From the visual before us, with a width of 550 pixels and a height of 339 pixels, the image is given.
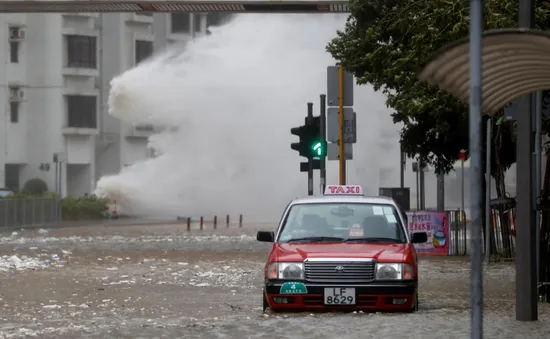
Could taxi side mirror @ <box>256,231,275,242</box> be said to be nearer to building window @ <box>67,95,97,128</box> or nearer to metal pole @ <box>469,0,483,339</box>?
metal pole @ <box>469,0,483,339</box>

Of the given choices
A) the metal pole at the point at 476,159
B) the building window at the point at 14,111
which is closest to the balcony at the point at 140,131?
the building window at the point at 14,111

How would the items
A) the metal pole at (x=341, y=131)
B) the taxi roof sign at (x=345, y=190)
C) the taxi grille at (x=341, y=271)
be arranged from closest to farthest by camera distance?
the taxi grille at (x=341, y=271) → the taxi roof sign at (x=345, y=190) → the metal pole at (x=341, y=131)

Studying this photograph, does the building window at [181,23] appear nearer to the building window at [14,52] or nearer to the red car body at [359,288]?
the building window at [14,52]

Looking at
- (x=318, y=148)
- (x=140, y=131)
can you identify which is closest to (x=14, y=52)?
(x=140, y=131)

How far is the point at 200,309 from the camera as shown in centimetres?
1530

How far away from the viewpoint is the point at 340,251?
44.4ft

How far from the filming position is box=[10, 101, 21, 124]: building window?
204ft

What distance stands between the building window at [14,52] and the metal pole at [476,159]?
189ft

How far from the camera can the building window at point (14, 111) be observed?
62.3 m

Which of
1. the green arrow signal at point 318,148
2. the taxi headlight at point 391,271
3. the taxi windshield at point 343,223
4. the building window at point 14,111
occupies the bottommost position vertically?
the taxi headlight at point 391,271

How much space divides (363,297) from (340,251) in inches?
23.6

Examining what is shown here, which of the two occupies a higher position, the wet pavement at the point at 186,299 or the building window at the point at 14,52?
the building window at the point at 14,52

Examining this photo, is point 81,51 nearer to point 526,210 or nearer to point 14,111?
point 14,111

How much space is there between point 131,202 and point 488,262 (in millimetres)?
39954
